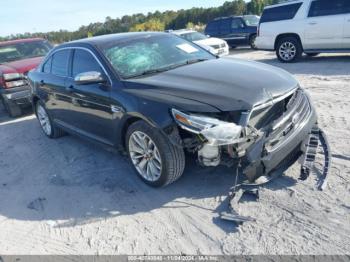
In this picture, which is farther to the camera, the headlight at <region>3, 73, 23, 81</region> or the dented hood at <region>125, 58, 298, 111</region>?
the headlight at <region>3, 73, 23, 81</region>

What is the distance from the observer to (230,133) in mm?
3158

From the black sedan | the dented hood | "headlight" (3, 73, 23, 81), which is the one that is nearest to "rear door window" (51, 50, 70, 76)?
the black sedan

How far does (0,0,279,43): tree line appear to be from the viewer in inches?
1655

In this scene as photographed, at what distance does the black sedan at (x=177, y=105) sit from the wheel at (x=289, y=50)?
6.87m

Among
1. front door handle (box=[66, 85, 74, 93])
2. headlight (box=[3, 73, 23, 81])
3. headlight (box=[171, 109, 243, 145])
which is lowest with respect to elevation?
headlight (box=[3, 73, 23, 81])

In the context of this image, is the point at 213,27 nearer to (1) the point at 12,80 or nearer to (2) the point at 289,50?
(2) the point at 289,50

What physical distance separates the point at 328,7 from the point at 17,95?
356 inches

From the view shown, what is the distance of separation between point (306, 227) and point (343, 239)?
31 centimetres

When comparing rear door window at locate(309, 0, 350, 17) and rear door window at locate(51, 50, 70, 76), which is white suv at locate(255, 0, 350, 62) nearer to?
rear door window at locate(309, 0, 350, 17)

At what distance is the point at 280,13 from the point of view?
1120 cm

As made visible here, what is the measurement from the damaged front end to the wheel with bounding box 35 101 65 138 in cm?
353

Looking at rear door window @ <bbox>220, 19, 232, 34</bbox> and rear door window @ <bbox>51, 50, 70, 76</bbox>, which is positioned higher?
rear door window @ <bbox>51, 50, 70, 76</bbox>

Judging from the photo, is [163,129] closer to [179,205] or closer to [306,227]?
[179,205]

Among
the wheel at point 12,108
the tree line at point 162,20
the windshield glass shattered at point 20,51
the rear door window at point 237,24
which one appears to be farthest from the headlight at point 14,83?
the tree line at point 162,20
